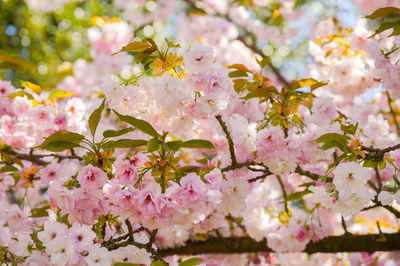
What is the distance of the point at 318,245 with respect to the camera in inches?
70.9

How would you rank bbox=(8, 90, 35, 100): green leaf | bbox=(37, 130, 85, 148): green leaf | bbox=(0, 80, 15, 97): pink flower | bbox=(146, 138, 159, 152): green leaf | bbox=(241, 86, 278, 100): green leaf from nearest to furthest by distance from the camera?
bbox=(146, 138, 159, 152): green leaf → bbox=(37, 130, 85, 148): green leaf → bbox=(241, 86, 278, 100): green leaf → bbox=(8, 90, 35, 100): green leaf → bbox=(0, 80, 15, 97): pink flower

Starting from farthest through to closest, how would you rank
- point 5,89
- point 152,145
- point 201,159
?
point 5,89 → point 201,159 → point 152,145

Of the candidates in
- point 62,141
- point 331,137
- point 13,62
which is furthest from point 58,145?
point 13,62

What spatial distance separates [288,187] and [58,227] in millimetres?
1984

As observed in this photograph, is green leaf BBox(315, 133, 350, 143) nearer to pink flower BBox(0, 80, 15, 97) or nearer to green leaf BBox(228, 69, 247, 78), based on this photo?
green leaf BBox(228, 69, 247, 78)

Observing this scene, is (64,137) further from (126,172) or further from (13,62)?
(13,62)

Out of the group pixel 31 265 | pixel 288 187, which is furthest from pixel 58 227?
pixel 288 187

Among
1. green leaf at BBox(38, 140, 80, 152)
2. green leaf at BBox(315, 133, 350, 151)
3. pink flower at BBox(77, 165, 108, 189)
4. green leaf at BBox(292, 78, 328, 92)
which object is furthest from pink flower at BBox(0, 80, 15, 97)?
green leaf at BBox(315, 133, 350, 151)

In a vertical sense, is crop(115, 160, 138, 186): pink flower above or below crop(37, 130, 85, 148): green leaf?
below

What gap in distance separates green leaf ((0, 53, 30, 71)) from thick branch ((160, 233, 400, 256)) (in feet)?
3.74

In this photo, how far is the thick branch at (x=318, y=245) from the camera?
172 centimetres

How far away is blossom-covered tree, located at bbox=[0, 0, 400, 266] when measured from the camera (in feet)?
3.57

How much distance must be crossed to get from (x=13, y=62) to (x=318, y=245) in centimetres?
169

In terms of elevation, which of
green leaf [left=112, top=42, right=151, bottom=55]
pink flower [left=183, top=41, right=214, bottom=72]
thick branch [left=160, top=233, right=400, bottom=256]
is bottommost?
thick branch [left=160, top=233, right=400, bottom=256]
